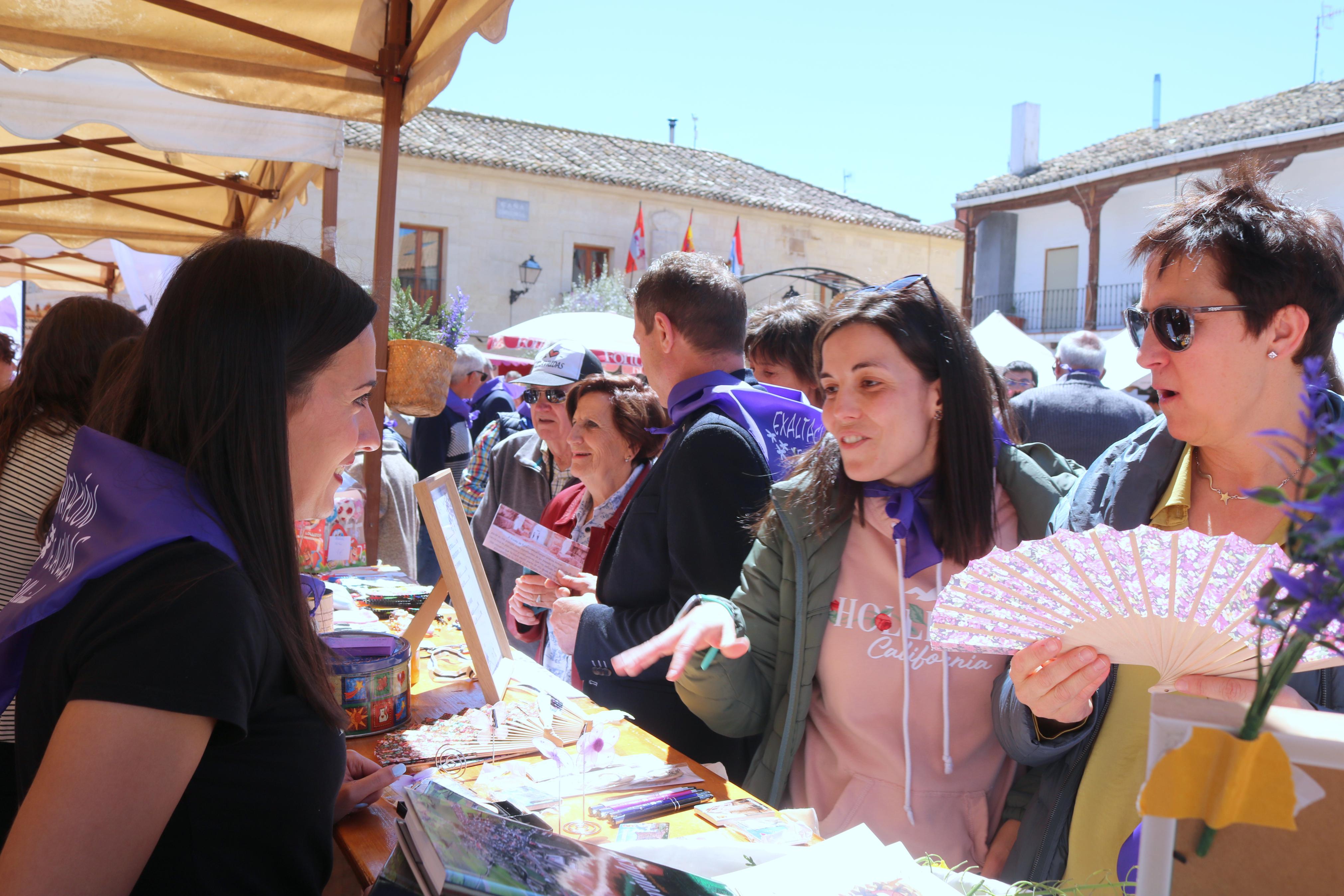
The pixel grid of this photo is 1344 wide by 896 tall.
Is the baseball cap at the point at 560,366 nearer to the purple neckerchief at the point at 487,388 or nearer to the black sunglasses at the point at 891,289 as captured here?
the black sunglasses at the point at 891,289

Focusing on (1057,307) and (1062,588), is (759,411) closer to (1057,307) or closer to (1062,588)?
(1062,588)

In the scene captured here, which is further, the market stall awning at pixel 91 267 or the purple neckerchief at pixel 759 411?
the market stall awning at pixel 91 267

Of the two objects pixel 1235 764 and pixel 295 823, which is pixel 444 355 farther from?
pixel 1235 764

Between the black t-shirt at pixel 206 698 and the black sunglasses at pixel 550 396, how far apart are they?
3107 millimetres

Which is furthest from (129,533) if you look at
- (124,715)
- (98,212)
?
(98,212)

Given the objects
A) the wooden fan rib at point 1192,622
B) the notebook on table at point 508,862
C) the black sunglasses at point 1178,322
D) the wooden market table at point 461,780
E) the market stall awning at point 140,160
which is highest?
the market stall awning at point 140,160

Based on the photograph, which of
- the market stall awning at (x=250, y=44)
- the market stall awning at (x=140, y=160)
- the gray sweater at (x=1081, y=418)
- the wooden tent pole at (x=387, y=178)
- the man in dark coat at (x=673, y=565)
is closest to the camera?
the man in dark coat at (x=673, y=565)

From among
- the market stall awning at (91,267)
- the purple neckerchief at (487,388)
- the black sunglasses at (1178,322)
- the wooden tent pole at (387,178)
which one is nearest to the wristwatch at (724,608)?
the black sunglasses at (1178,322)

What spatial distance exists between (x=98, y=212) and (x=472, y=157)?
51.5 ft

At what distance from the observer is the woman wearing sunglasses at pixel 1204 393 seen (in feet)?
5.04

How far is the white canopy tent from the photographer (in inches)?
369

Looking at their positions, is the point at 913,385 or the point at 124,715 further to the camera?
the point at 913,385

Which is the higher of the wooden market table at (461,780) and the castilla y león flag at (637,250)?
the castilla y león flag at (637,250)

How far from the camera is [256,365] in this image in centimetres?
128
